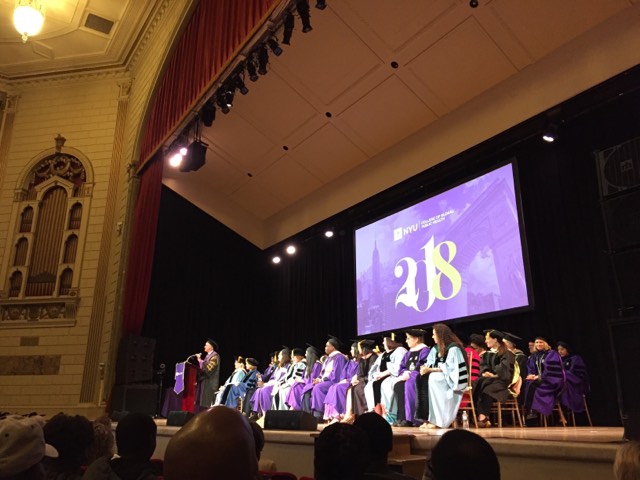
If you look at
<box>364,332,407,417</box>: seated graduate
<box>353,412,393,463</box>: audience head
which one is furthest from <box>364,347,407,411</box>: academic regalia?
<box>353,412,393,463</box>: audience head

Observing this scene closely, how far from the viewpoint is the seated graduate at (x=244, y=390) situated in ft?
28.4

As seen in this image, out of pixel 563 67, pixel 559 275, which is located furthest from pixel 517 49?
pixel 559 275

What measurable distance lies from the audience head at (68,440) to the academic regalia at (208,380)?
6.79m

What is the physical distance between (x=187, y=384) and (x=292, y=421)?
4711mm

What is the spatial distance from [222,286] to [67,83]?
4.87 m

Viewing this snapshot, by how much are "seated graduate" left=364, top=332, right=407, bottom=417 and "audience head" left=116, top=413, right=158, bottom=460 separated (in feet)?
15.8

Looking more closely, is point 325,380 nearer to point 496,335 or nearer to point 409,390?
point 409,390

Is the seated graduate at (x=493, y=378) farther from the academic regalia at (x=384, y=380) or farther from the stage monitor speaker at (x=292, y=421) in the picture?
the stage monitor speaker at (x=292, y=421)

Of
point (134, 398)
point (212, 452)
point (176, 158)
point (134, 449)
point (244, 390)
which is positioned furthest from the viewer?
point (176, 158)

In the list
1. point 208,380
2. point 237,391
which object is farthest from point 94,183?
point 237,391

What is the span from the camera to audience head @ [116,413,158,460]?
1.66 metres

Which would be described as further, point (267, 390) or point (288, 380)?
point (267, 390)

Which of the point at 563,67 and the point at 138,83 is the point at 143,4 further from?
the point at 563,67

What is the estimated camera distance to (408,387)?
5.95 meters
